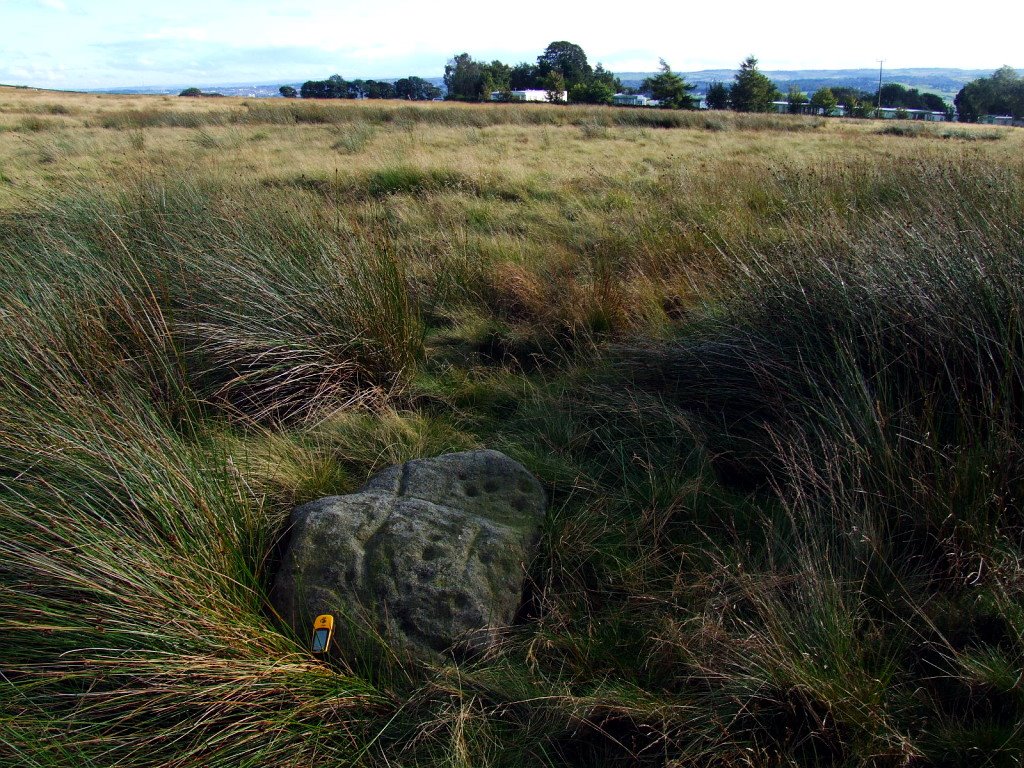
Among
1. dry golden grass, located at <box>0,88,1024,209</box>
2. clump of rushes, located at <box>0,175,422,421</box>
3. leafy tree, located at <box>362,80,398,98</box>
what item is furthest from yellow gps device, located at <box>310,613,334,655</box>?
leafy tree, located at <box>362,80,398,98</box>

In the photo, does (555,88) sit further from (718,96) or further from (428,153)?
(428,153)

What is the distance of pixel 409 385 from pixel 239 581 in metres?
1.72

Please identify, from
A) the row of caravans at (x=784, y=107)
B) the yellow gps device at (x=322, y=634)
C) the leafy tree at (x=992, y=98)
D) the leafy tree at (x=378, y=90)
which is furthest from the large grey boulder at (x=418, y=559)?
the leafy tree at (x=992, y=98)

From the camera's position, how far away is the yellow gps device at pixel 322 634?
190 centimetres

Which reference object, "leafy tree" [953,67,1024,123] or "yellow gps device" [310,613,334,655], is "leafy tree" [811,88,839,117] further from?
"yellow gps device" [310,613,334,655]

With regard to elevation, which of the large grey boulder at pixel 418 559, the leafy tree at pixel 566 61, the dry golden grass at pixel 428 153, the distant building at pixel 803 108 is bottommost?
the large grey boulder at pixel 418 559

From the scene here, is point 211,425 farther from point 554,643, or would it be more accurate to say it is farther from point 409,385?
point 554,643

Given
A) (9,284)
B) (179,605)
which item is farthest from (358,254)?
(179,605)

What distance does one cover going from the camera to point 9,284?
3.24 m

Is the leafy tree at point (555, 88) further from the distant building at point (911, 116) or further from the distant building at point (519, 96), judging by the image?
the distant building at point (911, 116)

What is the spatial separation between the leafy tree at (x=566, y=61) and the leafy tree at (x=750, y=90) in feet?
66.4

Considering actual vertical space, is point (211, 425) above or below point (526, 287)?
below

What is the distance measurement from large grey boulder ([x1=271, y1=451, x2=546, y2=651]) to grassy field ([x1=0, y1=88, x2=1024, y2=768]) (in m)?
0.08

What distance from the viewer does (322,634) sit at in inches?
75.7
